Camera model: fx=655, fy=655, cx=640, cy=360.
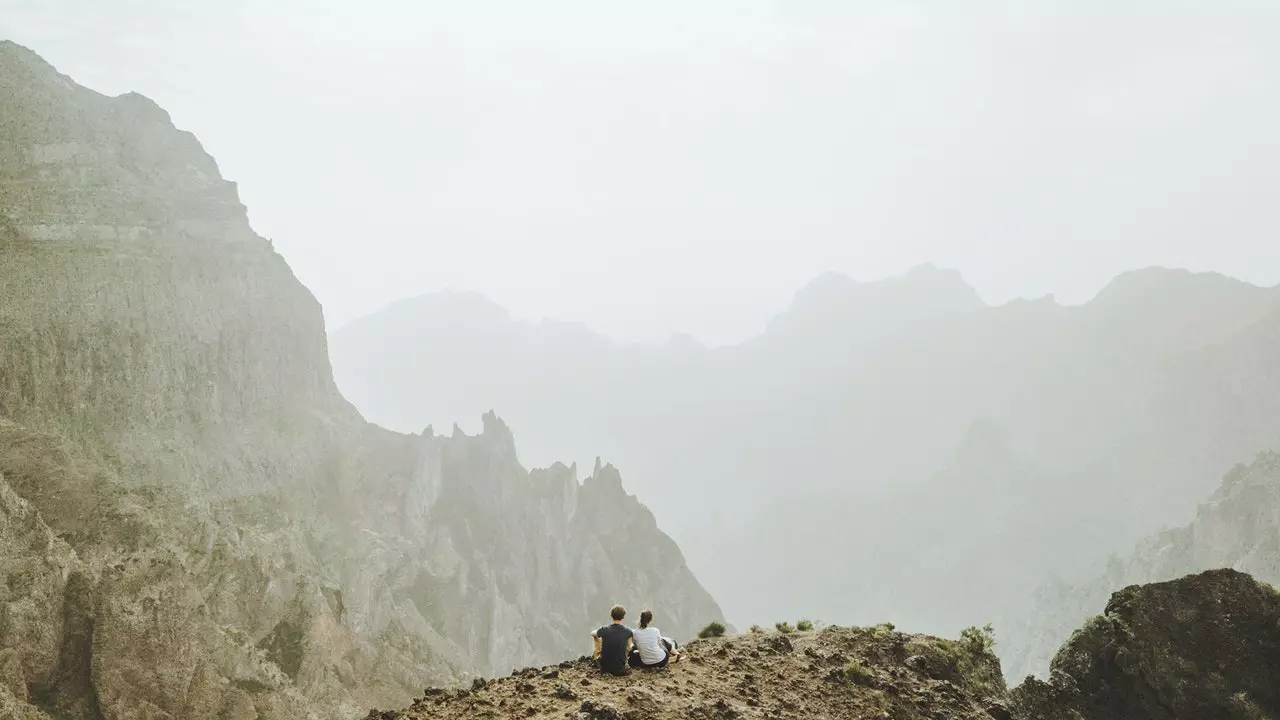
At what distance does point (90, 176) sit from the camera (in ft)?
201

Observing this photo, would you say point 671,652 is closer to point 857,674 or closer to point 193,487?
point 857,674

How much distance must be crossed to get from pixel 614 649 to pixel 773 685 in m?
4.03

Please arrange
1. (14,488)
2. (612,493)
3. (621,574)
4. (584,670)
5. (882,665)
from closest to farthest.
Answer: (584,670), (882,665), (14,488), (621,574), (612,493)

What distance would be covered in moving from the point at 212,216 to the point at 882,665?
297ft

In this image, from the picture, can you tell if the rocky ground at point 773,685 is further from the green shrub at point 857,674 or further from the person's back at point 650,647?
the person's back at point 650,647

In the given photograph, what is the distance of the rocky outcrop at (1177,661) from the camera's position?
1667 centimetres

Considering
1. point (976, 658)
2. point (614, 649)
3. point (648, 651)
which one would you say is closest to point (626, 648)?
point (614, 649)

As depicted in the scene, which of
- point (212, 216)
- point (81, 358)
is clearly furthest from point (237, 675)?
point (212, 216)

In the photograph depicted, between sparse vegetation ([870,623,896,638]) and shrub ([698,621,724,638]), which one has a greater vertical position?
sparse vegetation ([870,623,896,638])

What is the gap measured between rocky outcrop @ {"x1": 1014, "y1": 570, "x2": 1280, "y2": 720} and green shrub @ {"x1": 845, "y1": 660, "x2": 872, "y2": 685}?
4.19 metres

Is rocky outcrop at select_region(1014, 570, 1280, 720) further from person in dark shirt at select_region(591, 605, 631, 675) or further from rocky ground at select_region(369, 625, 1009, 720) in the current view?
person in dark shirt at select_region(591, 605, 631, 675)

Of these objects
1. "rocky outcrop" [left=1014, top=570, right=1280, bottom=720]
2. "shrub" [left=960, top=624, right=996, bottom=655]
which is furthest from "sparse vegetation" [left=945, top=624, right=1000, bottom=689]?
"rocky outcrop" [left=1014, top=570, right=1280, bottom=720]

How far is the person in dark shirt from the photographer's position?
575 inches

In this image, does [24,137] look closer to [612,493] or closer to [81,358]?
[81,358]
